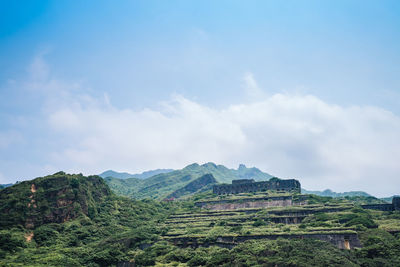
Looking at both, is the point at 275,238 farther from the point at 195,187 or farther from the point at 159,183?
the point at 159,183

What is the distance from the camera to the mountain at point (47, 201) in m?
56.2

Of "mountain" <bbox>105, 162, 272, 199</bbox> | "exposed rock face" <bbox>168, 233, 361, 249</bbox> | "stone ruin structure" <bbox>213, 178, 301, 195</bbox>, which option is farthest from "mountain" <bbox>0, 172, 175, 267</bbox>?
"mountain" <bbox>105, 162, 272, 199</bbox>

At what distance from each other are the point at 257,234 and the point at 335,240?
9.73m

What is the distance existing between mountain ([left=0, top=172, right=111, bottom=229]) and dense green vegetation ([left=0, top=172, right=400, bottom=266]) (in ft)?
0.49

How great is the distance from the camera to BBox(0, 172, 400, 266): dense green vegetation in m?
38.1

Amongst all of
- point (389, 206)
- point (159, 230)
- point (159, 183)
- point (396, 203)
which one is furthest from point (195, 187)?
point (396, 203)

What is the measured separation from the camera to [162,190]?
147125mm

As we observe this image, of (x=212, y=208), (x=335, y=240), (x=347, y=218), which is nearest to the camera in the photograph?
(x=335, y=240)

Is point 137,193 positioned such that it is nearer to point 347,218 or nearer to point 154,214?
point 154,214

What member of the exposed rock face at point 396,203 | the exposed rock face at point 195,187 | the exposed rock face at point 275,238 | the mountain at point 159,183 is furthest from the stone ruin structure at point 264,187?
the mountain at point 159,183

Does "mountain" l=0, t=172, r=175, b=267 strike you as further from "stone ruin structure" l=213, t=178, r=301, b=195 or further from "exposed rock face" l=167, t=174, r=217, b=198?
"exposed rock face" l=167, t=174, r=217, b=198

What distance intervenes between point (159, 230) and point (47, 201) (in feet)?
65.1

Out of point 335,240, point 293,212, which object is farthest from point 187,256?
point 293,212

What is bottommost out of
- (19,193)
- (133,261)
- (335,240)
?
(133,261)
